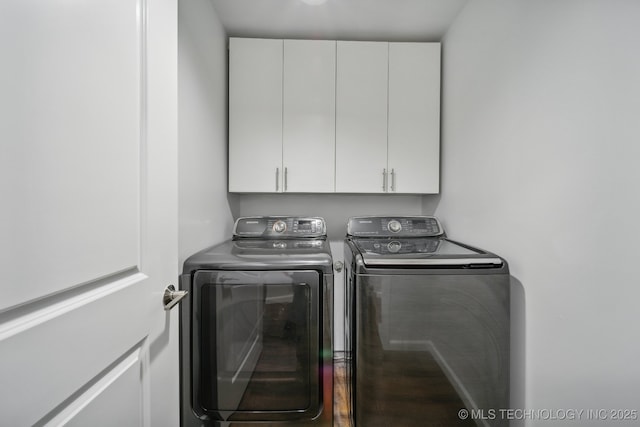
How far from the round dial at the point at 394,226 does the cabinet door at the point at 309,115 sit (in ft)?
1.59

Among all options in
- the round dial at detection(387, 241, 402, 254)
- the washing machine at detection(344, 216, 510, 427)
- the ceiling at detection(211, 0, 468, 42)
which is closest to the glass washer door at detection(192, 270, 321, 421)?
the washing machine at detection(344, 216, 510, 427)

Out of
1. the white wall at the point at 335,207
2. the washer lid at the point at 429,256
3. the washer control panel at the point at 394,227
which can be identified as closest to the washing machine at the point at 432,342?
the washer lid at the point at 429,256

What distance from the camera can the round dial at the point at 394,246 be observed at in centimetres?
155

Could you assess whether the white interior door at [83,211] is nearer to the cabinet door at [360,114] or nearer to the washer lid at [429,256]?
the washer lid at [429,256]

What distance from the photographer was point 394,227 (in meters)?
2.02

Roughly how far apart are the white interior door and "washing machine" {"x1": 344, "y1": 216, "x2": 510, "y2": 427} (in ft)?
2.81

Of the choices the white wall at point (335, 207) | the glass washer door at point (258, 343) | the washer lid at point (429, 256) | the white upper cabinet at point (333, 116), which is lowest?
the glass washer door at point (258, 343)

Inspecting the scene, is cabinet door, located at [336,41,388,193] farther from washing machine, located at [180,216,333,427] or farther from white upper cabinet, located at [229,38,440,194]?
washing machine, located at [180,216,333,427]

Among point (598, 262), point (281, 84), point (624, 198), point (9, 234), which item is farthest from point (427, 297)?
point (281, 84)

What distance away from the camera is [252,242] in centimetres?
188

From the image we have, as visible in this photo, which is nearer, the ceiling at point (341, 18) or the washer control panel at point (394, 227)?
the ceiling at point (341, 18)

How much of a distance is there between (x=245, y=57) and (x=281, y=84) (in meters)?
0.31

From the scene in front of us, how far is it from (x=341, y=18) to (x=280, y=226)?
4.67 feet

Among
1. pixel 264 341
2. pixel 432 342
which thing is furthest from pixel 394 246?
pixel 264 341
